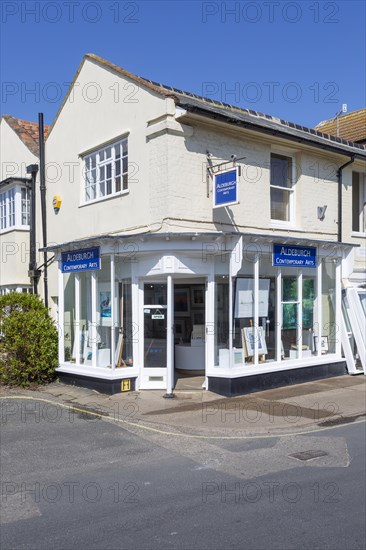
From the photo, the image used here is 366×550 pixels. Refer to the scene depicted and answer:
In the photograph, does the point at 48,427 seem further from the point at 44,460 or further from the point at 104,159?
the point at 104,159

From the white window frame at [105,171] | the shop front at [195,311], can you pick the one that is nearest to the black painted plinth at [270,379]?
the shop front at [195,311]

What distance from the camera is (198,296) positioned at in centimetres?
1323

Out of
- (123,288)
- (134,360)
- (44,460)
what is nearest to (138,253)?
(123,288)

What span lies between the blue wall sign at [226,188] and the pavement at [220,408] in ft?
13.5

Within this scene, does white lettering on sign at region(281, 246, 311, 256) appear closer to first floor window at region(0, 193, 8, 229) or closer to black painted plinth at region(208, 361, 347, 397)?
black painted plinth at region(208, 361, 347, 397)

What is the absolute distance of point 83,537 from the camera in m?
4.77

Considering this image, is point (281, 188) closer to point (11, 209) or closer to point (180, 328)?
point (180, 328)

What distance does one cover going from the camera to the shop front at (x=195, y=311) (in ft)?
37.8

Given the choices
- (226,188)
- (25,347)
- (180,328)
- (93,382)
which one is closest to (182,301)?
(180,328)

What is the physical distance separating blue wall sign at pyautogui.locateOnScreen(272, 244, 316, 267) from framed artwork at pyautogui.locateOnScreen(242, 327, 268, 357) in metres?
1.62

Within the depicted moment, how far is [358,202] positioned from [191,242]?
6.90m

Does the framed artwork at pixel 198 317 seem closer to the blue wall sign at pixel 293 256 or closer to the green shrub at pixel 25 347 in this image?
the blue wall sign at pixel 293 256

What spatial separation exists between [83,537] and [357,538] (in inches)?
94.2

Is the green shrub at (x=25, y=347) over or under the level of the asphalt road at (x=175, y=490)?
over
